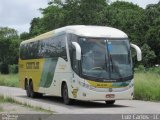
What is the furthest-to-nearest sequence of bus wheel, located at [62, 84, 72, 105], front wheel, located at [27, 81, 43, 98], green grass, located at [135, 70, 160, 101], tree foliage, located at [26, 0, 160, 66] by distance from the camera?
tree foliage, located at [26, 0, 160, 66]
front wheel, located at [27, 81, 43, 98]
green grass, located at [135, 70, 160, 101]
bus wheel, located at [62, 84, 72, 105]

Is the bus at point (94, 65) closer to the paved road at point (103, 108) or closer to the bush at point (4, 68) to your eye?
the paved road at point (103, 108)

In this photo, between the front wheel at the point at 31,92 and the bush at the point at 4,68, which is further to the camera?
the bush at the point at 4,68

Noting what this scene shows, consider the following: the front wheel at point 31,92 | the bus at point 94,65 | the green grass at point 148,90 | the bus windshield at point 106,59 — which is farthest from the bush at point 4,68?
the bus windshield at point 106,59

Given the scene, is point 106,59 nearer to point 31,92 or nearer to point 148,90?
point 148,90

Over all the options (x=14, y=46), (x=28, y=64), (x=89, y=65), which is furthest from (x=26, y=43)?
(x=14, y=46)

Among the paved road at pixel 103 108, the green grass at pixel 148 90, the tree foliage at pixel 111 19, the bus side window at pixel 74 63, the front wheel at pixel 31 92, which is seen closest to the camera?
the paved road at pixel 103 108

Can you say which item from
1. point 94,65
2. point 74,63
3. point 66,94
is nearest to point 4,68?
point 66,94

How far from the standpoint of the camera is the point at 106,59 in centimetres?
2192

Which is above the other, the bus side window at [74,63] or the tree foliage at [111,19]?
the tree foliage at [111,19]

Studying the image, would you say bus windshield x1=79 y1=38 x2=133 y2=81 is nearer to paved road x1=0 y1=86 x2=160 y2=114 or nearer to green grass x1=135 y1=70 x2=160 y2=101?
paved road x1=0 y1=86 x2=160 y2=114

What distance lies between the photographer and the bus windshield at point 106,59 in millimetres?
21672

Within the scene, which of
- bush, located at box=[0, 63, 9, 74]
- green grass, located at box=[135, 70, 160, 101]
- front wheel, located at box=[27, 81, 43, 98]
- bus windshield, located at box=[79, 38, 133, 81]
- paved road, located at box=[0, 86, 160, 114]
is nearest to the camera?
paved road, located at box=[0, 86, 160, 114]

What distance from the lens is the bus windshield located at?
71.1 feet

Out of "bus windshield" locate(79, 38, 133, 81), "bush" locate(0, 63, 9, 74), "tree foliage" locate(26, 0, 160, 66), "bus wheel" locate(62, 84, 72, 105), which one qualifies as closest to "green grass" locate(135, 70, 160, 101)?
"bus windshield" locate(79, 38, 133, 81)
